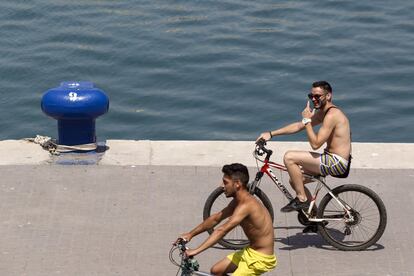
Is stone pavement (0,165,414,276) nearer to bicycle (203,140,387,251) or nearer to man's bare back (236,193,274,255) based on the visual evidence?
bicycle (203,140,387,251)

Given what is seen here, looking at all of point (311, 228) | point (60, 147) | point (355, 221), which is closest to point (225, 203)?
point (311, 228)

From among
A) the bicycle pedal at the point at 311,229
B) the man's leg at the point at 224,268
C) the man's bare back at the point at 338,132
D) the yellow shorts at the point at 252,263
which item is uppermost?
the man's bare back at the point at 338,132

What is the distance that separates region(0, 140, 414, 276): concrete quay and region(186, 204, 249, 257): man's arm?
72.3 inches

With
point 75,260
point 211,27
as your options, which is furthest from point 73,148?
point 211,27

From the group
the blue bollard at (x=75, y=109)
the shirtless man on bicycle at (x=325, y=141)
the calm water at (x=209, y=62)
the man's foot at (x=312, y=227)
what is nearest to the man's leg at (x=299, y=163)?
the shirtless man on bicycle at (x=325, y=141)

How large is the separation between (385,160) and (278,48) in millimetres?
10394

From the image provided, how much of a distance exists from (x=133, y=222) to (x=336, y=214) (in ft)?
7.39

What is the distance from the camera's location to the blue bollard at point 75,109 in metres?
14.3

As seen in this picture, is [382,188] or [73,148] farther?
[73,148]

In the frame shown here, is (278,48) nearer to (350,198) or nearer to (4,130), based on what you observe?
(4,130)

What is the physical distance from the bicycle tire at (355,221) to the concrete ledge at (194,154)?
2245mm

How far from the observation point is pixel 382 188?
1370 centimetres

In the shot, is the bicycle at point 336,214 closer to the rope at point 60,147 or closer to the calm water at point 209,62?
the rope at point 60,147

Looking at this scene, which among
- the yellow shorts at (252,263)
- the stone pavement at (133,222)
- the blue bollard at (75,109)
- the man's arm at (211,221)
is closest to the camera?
the man's arm at (211,221)
